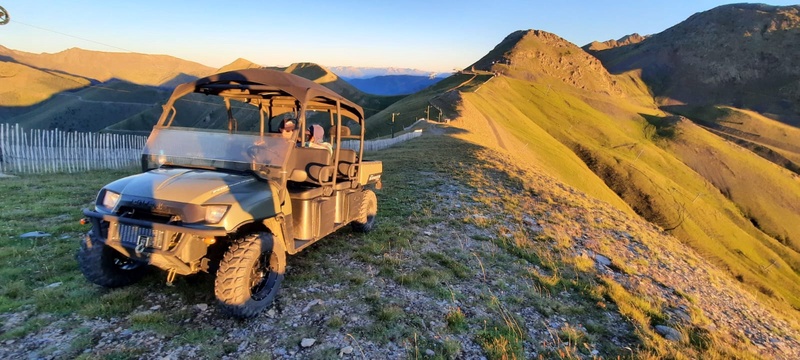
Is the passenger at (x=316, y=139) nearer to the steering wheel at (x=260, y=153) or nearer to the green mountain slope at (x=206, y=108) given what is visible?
the steering wheel at (x=260, y=153)

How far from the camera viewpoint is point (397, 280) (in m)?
6.61

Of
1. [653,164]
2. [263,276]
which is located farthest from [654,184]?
[263,276]

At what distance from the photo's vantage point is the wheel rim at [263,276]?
5.16m

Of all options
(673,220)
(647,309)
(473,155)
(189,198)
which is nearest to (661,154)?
(673,220)

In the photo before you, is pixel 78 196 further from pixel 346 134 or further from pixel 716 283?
pixel 716 283

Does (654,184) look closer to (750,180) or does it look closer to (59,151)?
(750,180)

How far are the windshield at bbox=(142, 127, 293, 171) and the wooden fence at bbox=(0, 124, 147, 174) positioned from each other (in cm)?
1128

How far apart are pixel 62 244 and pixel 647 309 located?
10.6 m

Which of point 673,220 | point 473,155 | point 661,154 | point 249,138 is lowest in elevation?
point 673,220

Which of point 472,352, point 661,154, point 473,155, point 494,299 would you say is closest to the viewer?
point 472,352

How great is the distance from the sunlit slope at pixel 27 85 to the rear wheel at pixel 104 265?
201780 mm

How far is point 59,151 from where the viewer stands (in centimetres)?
1911

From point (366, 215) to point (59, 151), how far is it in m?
18.7

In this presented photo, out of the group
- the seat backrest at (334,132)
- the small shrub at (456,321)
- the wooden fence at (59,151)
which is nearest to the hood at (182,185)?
the seat backrest at (334,132)
